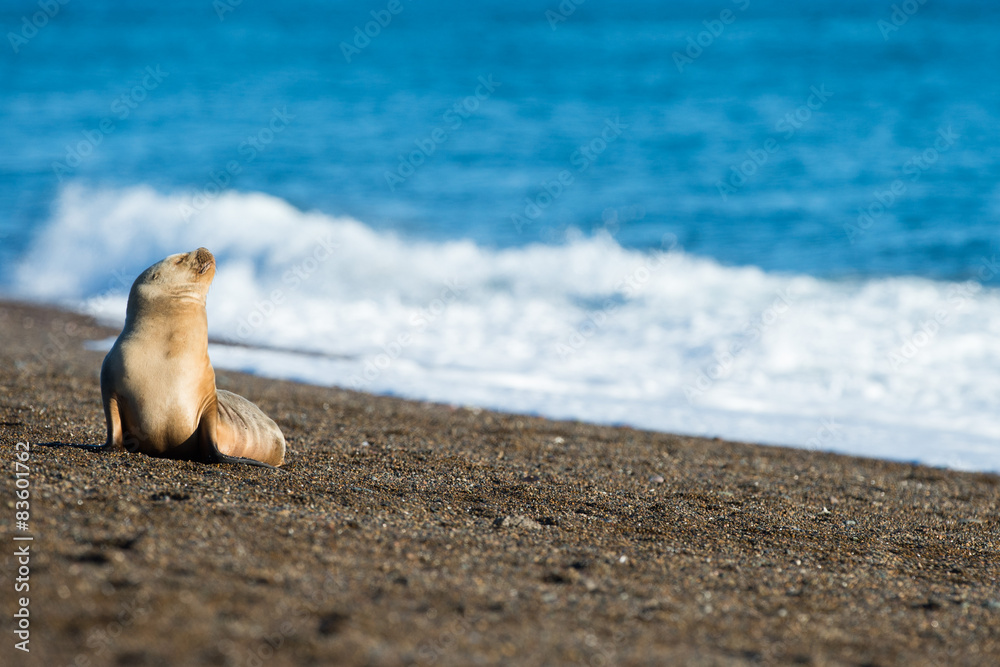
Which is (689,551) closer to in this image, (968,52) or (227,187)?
(227,187)

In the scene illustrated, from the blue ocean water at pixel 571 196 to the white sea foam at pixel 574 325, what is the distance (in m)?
0.06

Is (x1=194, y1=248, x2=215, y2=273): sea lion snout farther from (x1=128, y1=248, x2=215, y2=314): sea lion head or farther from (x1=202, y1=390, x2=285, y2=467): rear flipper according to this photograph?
(x1=202, y1=390, x2=285, y2=467): rear flipper

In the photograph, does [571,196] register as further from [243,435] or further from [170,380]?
[170,380]

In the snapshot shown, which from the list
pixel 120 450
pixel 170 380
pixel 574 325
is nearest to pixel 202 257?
pixel 170 380

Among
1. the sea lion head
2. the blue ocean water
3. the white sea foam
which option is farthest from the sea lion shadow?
the blue ocean water

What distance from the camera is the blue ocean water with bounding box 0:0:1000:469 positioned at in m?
10.5

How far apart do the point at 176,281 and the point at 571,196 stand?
16.1 meters

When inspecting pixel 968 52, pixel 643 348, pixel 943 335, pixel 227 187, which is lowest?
pixel 643 348

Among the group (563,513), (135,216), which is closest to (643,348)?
(563,513)

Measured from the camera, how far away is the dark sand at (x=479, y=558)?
269 centimetres

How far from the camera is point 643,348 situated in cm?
1169

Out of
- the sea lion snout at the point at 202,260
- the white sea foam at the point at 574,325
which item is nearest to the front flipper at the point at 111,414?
the sea lion snout at the point at 202,260

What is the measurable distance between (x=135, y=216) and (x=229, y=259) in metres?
3.40

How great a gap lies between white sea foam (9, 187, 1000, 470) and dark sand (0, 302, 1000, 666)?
248 centimetres
